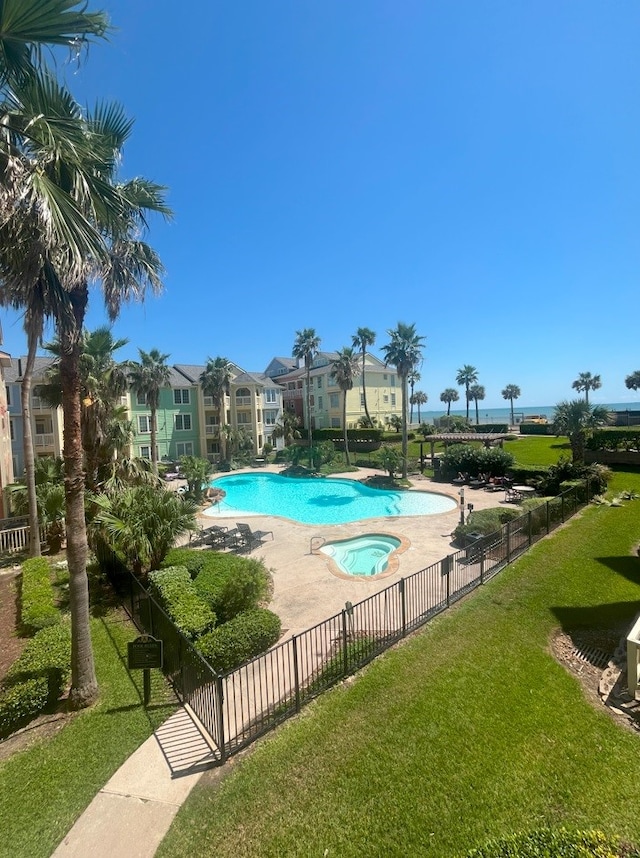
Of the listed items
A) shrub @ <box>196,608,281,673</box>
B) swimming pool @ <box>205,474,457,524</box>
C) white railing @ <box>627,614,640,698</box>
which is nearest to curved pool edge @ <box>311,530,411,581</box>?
swimming pool @ <box>205,474,457,524</box>

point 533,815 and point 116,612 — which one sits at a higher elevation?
point 533,815

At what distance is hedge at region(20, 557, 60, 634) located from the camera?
10.3 meters

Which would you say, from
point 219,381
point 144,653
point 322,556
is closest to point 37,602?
point 144,653

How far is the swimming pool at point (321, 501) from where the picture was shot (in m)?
23.8

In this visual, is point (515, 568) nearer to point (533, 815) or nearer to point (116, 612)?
point (533, 815)

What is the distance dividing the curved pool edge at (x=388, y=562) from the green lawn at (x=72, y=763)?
652cm

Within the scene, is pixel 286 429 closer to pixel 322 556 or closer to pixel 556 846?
pixel 322 556

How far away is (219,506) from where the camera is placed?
2675 centimetres

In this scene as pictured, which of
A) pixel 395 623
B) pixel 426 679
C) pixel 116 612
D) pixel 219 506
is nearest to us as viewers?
pixel 426 679

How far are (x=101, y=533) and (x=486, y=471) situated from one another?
2581 centimetres

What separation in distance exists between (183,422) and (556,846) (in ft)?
147

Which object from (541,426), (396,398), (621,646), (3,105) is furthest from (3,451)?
(541,426)

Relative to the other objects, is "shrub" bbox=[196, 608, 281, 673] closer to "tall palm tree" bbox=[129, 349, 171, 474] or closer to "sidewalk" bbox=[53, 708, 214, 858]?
"sidewalk" bbox=[53, 708, 214, 858]

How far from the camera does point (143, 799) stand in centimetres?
545
